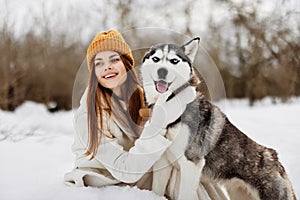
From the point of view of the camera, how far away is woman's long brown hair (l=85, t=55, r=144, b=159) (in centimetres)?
205

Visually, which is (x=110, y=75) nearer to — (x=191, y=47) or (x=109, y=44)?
(x=109, y=44)

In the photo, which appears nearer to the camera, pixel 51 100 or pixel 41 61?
pixel 41 61

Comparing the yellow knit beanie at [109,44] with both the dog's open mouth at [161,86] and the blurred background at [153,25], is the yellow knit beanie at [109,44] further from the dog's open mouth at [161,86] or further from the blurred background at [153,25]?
the blurred background at [153,25]

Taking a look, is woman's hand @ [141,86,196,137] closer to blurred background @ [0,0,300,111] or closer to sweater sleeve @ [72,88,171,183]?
sweater sleeve @ [72,88,171,183]

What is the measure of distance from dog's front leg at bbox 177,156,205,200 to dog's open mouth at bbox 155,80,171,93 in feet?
1.41

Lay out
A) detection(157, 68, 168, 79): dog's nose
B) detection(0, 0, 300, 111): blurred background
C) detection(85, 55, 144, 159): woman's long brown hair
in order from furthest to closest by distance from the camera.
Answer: detection(0, 0, 300, 111): blurred background, detection(85, 55, 144, 159): woman's long brown hair, detection(157, 68, 168, 79): dog's nose

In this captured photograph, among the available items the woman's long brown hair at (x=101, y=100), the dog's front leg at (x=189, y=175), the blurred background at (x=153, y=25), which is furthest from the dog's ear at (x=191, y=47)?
the blurred background at (x=153, y=25)

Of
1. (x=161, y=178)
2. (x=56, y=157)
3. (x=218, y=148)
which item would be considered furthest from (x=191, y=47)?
(x=56, y=157)

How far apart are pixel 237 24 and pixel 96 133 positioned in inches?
360

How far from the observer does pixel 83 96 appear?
7.27 feet

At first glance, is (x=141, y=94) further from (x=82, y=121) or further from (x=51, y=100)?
(x=51, y=100)

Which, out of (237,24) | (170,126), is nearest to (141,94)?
(170,126)

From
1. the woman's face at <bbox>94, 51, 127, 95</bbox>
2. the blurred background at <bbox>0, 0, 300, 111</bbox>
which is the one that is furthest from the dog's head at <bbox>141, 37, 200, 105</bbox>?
the blurred background at <bbox>0, 0, 300, 111</bbox>

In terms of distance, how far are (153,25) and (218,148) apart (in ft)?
20.4
